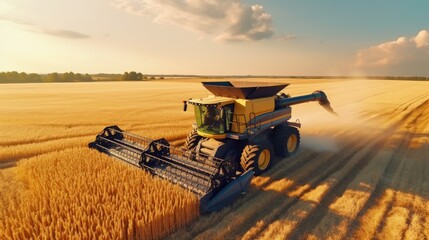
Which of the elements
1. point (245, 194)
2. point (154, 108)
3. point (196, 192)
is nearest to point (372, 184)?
point (245, 194)

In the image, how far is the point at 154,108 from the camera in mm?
19125

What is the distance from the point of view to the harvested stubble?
3965 mm

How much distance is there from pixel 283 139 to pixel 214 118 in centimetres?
257

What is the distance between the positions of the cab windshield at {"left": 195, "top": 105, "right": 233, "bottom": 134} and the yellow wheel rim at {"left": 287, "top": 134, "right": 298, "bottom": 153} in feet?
8.98

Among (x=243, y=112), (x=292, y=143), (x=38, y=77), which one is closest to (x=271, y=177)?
(x=243, y=112)

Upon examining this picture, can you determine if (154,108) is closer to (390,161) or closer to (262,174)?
(262,174)

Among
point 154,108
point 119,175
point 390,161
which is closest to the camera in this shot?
point 119,175

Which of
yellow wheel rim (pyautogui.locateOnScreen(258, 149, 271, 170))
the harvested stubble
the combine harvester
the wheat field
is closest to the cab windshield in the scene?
the combine harvester

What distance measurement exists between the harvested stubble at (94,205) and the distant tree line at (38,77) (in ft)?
239

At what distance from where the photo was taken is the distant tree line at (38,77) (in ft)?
207

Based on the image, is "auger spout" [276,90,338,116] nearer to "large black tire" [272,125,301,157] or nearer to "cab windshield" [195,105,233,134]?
"large black tire" [272,125,301,157]

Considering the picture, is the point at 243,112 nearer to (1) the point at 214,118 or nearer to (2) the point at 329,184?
(1) the point at 214,118

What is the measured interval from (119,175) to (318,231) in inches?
163

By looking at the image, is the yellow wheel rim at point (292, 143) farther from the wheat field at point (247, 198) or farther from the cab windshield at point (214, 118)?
the cab windshield at point (214, 118)
